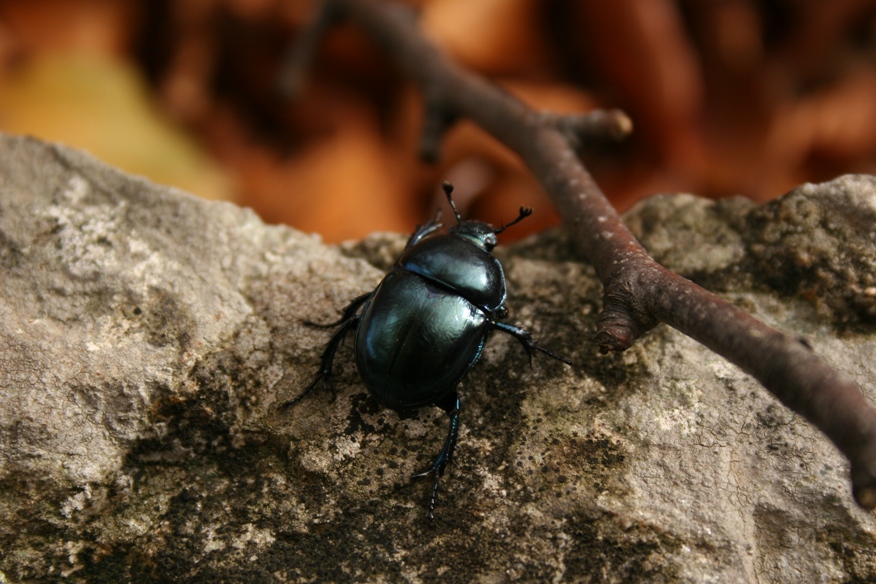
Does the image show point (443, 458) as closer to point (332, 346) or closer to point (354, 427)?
point (354, 427)

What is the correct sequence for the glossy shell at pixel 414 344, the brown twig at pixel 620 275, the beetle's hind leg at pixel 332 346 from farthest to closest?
the beetle's hind leg at pixel 332 346 → the glossy shell at pixel 414 344 → the brown twig at pixel 620 275

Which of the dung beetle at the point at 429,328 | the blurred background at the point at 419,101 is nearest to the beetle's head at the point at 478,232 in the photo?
the dung beetle at the point at 429,328

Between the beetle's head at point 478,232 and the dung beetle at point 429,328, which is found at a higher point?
the beetle's head at point 478,232

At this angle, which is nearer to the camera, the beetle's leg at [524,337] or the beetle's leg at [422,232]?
Result: the beetle's leg at [524,337]

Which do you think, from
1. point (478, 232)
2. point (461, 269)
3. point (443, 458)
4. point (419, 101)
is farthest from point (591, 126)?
point (419, 101)

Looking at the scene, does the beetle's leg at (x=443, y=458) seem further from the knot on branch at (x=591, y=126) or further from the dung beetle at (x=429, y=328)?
the knot on branch at (x=591, y=126)

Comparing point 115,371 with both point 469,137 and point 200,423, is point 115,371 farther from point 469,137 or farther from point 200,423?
point 469,137

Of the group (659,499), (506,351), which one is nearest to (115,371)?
(506,351)
